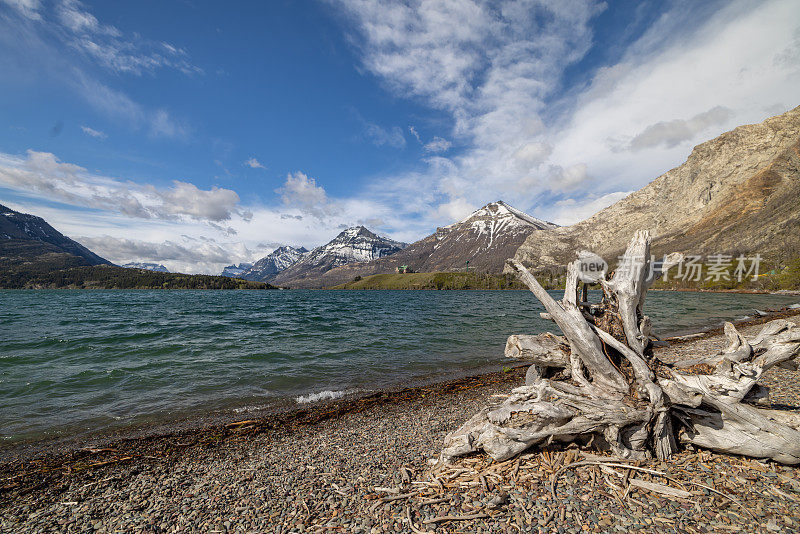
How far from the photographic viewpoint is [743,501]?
548 cm

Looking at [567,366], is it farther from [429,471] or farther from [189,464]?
[189,464]

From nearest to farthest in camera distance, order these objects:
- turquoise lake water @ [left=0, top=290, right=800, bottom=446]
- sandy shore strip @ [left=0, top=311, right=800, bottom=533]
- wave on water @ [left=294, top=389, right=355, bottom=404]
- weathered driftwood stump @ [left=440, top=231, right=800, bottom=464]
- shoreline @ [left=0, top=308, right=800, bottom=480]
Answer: sandy shore strip @ [left=0, top=311, right=800, bottom=533] < weathered driftwood stump @ [left=440, top=231, right=800, bottom=464] < shoreline @ [left=0, top=308, right=800, bottom=480] < turquoise lake water @ [left=0, top=290, right=800, bottom=446] < wave on water @ [left=294, top=389, right=355, bottom=404]

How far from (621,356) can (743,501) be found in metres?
2.98

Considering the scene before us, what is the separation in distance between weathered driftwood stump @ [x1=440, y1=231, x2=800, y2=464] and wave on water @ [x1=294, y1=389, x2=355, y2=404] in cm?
934

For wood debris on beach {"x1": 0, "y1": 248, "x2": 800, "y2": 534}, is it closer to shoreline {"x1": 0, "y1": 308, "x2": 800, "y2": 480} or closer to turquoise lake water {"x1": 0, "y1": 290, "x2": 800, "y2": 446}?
shoreline {"x1": 0, "y1": 308, "x2": 800, "y2": 480}

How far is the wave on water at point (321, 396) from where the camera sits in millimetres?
15289

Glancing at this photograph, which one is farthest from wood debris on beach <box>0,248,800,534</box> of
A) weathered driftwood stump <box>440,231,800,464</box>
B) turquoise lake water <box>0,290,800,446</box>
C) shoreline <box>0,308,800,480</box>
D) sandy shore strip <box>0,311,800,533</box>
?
turquoise lake water <box>0,290,800,446</box>

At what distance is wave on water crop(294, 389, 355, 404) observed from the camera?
50.2 ft

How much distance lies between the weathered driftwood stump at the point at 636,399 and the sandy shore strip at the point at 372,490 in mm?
422

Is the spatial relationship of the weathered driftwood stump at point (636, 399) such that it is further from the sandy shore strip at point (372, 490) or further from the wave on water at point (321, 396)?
the wave on water at point (321, 396)

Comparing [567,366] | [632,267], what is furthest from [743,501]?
[632,267]

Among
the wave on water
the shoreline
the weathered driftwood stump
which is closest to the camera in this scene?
the weathered driftwood stump

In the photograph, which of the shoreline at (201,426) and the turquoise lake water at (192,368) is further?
the turquoise lake water at (192,368)

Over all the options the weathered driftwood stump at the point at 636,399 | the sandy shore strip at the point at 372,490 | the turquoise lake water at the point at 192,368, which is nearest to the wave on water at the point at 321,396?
the turquoise lake water at the point at 192,368
